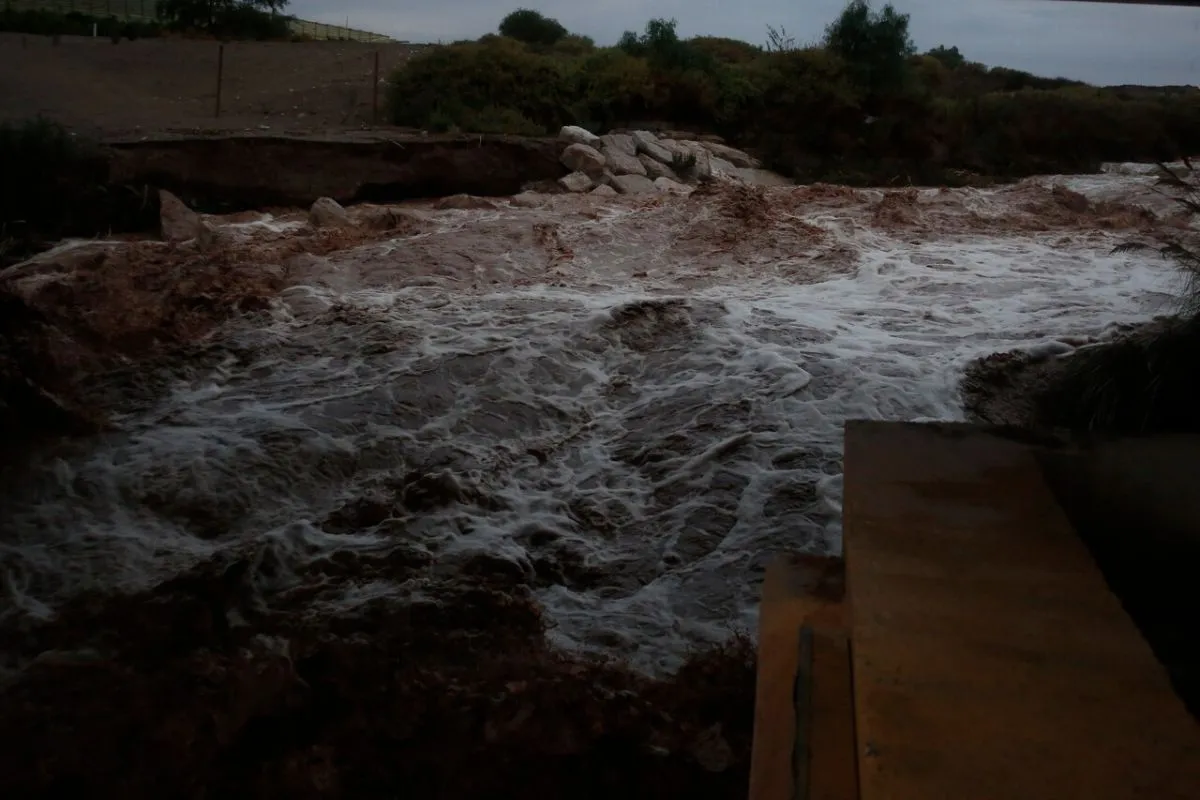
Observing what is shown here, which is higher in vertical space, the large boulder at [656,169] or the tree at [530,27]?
the tree at [530,27]

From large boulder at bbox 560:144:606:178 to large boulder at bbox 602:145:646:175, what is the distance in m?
0.16

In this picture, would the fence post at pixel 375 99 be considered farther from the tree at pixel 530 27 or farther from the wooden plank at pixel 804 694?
the wooden plank at pixel 804 694

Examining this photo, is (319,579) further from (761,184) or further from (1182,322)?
(761,184)

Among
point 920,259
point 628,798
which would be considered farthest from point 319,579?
point 920,259

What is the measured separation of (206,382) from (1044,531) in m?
5.59

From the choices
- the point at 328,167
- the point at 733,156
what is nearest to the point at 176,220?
the point at 328,167

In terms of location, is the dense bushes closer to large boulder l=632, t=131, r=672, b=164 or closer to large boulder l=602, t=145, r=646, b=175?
large boulder l=602, t=145, r=646, b=175

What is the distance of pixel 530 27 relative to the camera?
762 inches

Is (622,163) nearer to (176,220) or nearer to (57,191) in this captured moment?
(176,220)

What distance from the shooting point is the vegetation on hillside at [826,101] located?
1502 cm

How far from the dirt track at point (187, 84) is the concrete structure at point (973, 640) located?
1082 cm

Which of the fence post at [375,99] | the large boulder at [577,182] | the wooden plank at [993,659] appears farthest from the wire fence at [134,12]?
the wooden plank at [993,659]

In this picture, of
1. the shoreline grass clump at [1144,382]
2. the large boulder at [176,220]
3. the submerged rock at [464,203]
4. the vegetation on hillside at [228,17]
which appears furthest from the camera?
the vegetation on hillside at [228,17]

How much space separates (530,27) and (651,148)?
6.50 meters
